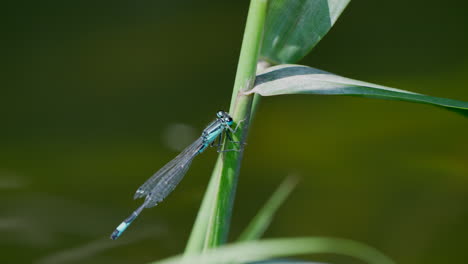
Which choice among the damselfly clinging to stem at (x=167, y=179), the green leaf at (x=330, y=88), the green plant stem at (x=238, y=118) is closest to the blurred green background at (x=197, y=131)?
the damselfly clinging to stem at (x=167, y=179)

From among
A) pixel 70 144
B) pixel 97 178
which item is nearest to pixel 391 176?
pixel 97 178

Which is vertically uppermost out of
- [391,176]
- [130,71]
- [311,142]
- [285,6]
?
[130,71]

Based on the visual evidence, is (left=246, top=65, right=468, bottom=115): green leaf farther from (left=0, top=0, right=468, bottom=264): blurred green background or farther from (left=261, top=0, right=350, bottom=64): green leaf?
(left=0, top=0, right=468, bottom=264): blurred green background

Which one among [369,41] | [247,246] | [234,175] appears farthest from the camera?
[369,41]

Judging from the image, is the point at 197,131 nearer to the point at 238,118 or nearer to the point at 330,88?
the point at 238,118

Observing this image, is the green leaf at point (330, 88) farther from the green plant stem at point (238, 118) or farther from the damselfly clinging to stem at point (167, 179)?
the damselfly clinging to stem at point (167, 179)

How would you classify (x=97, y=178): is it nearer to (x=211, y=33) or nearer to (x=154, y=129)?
(x=154, y=129)

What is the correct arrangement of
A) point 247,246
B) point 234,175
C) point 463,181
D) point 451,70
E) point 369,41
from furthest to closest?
point 369,41, point 451,70, point 463,181, point 234,175, point 247,246
